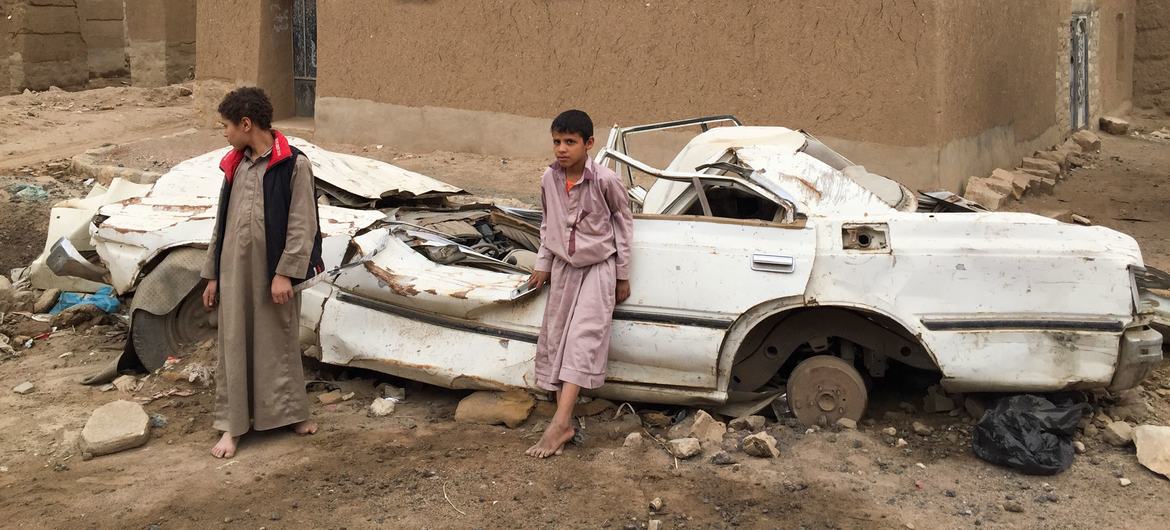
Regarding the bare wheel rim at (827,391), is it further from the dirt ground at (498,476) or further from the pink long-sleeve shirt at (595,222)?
the pink long-sleeve shirt at (595,222)

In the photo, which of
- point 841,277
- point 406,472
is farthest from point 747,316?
point 406,472

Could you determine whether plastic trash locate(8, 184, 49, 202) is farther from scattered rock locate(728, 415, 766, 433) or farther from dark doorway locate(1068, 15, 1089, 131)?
dark doorway locate(1068, 15, 1089, 131)

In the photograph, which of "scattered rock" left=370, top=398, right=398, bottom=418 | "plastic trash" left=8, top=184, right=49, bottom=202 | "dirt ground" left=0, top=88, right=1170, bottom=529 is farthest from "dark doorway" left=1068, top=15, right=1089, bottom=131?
"plastic trash" left=8, top=184, right=49, bottom=202

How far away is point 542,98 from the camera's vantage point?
1127 cm

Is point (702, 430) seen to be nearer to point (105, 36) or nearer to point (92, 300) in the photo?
point (92, 300)

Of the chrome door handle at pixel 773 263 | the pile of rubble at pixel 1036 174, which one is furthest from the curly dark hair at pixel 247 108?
the pile of rubble at pixel 1036 174

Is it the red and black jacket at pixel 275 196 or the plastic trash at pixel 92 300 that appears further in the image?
the plastic trash at pixel 92 300

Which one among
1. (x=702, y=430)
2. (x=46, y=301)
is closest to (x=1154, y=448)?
(x=702, y=430)

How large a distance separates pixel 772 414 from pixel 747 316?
2.20 ft

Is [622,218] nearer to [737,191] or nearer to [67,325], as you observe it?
[737,191]

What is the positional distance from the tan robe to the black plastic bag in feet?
9.88

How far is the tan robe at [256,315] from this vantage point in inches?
189

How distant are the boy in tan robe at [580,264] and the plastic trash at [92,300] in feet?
12.2

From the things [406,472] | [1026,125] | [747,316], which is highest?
[1026,125]
